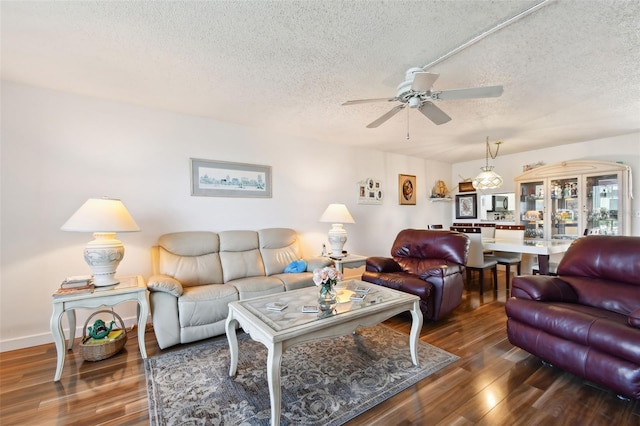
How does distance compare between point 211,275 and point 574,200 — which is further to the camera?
point 574,200

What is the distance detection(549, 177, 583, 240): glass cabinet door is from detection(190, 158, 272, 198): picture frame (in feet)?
15.3

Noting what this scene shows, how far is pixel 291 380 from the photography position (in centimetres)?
193

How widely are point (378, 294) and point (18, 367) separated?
2925 mm

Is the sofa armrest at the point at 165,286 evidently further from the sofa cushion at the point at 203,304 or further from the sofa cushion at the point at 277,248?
the sofa cushion at the point at 277,248

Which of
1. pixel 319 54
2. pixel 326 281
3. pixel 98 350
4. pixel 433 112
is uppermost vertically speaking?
pixel 319 54

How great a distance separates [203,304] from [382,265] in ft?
6.47

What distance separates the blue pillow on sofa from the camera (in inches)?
129

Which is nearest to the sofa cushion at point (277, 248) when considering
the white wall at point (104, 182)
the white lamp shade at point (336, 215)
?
the white wall at point (104, 182)

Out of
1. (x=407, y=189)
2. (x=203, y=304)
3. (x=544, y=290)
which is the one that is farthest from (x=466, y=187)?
(x=203, y=304)

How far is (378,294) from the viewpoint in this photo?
2270 mm

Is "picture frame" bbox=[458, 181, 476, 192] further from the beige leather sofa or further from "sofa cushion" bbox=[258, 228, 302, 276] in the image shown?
"sofa cushion" bbox=[258, 228, 302, 276]

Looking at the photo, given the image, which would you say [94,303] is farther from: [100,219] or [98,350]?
[100,219]

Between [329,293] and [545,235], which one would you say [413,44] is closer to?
[329,293]

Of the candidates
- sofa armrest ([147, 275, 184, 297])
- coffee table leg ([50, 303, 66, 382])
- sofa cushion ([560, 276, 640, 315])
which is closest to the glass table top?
sofa armrest ([147, 275, 184, 297])
